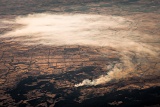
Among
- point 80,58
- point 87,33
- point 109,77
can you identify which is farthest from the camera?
point 87,33

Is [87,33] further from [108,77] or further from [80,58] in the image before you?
[108,77]

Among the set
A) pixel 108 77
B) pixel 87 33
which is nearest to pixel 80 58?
pixel 108 77

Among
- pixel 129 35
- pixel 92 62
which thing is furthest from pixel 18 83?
pixel 129 35

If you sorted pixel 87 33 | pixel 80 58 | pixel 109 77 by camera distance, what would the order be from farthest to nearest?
pixel 87 33
pixel 80 58
pixel 109 77

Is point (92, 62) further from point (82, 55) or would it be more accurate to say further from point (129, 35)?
point (129, 35)

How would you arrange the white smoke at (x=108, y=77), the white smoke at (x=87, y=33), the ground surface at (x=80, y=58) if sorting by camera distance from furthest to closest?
1. the white smoke at (x=87, y=33)
2. the white smoke at (x=108, y=77)
3. the ground surface at (x=80, y=58)

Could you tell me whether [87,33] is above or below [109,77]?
above

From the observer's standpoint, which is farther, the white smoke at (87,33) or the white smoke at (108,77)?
the white smoke at (87,33)

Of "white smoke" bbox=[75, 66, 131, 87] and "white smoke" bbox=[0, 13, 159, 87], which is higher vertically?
"white smoke" bbox=[0, 13, 159, 87]
